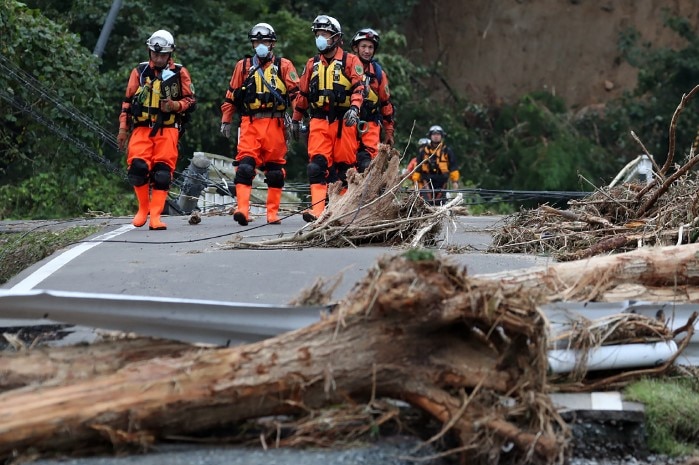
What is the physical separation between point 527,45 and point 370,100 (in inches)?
901

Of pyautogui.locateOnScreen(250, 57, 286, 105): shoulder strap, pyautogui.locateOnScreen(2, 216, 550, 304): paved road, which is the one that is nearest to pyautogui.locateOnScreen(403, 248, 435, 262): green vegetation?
pyautogui.locateOnScreen(2, 216, 550, 304): paved road

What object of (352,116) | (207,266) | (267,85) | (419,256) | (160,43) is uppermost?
(160,43)

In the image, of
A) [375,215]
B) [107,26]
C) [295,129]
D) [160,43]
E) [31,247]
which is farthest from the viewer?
[107,26]

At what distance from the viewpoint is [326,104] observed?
1539 centimetres

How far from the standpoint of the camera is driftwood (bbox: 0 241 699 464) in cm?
558

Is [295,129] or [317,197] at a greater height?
[295,129]

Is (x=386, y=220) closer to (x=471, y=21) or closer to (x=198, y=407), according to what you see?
(x=198, y=407)

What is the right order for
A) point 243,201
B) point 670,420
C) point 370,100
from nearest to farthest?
point 670,420, point 243,201, point 370,100

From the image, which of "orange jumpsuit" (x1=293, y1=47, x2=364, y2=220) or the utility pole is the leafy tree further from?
"orange jumpsuit" (x1=293, y1=47, x2=364, y2=220)

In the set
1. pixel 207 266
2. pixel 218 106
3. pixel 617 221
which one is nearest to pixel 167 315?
pixel 207 266

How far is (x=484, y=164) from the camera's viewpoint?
34.2 metres

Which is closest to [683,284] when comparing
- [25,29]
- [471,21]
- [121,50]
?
[25,29]

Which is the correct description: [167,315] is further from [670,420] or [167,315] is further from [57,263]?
[57,263]

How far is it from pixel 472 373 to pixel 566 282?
1731 mm
